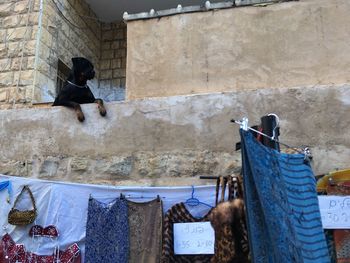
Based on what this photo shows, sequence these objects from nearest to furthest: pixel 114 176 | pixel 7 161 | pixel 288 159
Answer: pixel 288 159, pixel 114 176, pixel 7 161

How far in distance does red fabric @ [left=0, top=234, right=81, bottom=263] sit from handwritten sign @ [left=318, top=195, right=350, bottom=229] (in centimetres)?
223

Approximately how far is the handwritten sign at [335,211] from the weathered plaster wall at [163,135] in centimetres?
46

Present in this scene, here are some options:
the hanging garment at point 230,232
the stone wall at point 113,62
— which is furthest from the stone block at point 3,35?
the hanging garment at point 230,232

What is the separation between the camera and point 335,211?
12.9ft

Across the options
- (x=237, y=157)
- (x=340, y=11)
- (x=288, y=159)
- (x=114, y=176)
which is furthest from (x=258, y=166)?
(x=340, y=11)

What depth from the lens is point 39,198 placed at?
15.2 ft

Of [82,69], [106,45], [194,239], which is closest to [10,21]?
[82,69]

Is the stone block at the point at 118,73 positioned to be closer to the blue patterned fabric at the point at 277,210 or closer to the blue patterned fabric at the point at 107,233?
the blue patterned fabric at the point at 107,233

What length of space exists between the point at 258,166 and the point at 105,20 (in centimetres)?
711

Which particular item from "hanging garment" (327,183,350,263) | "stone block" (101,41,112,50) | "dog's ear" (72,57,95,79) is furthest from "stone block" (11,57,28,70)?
"hanging garment" (327,183,350,263)

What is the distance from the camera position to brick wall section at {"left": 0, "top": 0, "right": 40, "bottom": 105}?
263 inches

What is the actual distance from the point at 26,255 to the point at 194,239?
5.43 feet

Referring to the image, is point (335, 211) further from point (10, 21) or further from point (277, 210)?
point (10, 21)

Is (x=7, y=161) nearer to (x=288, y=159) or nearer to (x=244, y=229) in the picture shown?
(x=244, y=229)
